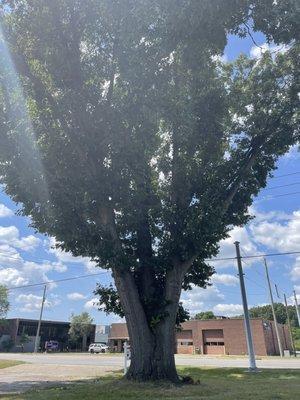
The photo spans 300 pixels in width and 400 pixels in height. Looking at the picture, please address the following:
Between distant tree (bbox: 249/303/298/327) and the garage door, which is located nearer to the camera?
the garage door

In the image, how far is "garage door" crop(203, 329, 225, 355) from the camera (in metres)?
58.8

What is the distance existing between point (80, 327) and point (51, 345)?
571cm

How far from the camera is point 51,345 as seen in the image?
73.0 meters

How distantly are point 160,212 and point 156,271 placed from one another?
2.22m

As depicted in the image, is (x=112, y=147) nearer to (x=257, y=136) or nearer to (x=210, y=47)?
(x=210, y=47)

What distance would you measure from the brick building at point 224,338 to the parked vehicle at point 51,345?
22722 millimetres

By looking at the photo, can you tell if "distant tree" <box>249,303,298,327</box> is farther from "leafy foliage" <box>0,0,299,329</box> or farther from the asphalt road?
"leafy foliage" <box>0,0,299,329</box>

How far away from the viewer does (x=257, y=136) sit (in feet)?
57.9

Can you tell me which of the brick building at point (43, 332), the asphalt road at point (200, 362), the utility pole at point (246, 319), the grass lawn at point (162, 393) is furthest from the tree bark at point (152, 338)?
the brick building at point (43, 332)

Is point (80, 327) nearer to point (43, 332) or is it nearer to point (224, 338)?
point (43, 332)

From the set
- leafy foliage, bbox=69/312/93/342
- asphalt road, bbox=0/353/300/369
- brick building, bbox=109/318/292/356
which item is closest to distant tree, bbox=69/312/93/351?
leafy foliage, bbox=69/312/93/342

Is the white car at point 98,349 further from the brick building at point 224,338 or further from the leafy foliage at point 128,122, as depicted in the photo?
the leafy foliage at point 128,122

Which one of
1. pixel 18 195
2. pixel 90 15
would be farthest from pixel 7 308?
pixel 90 15

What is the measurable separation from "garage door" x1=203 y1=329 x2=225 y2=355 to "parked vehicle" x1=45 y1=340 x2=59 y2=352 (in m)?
26.7
